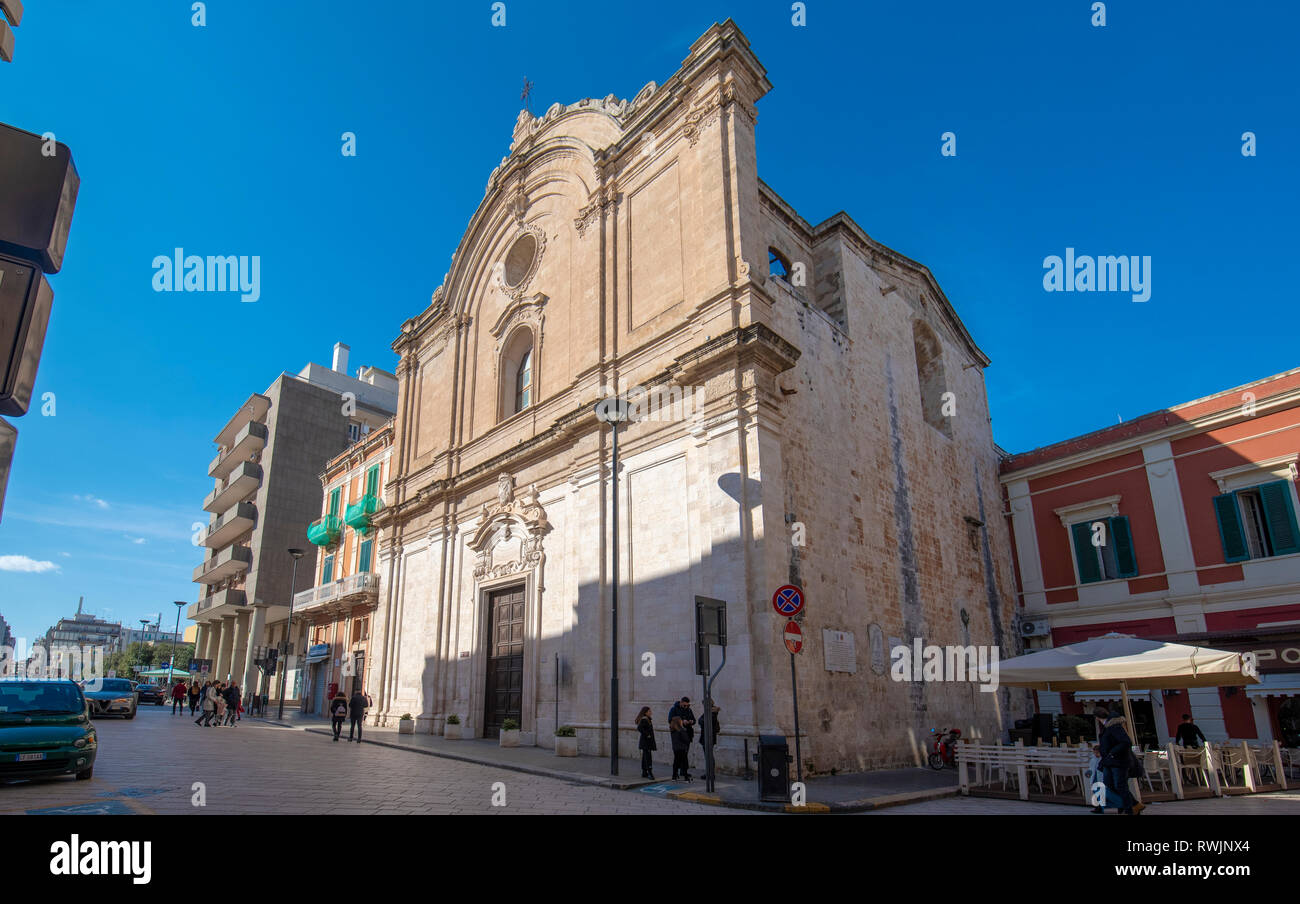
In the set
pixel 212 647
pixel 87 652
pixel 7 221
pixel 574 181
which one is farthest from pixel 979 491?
pixel 87 652

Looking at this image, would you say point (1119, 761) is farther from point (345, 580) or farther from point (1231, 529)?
point (345, 580)

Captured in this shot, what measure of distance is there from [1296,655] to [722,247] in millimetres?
16301

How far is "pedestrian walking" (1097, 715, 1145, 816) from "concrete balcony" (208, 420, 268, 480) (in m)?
45.6

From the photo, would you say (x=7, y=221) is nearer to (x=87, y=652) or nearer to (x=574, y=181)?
(x=574, y=181)

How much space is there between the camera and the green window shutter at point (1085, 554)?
2212 centimetres

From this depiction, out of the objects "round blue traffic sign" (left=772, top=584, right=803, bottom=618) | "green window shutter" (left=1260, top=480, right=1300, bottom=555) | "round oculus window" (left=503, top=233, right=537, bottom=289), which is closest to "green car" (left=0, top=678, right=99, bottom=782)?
"round blue traffic sign" (left=772, top=584, right=803, bottom=618)

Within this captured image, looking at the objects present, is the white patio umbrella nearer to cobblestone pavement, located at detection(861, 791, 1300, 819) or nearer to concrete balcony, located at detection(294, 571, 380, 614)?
cobblestone pavement, located at detection(861, 791, 1300, 819)

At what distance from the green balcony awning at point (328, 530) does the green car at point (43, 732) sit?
22733 mm

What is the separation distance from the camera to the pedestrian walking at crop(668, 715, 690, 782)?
1180cm

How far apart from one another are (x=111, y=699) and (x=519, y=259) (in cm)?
2079

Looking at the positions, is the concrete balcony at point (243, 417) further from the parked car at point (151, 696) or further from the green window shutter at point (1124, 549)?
the green window shutter at point (1124, 549)

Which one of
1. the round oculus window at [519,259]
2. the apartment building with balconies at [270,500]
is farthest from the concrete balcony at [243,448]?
the round oculus window at [519,259]

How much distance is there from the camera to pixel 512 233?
23906 mm

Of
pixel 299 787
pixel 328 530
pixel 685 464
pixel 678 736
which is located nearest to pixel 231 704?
pixel 328 530
